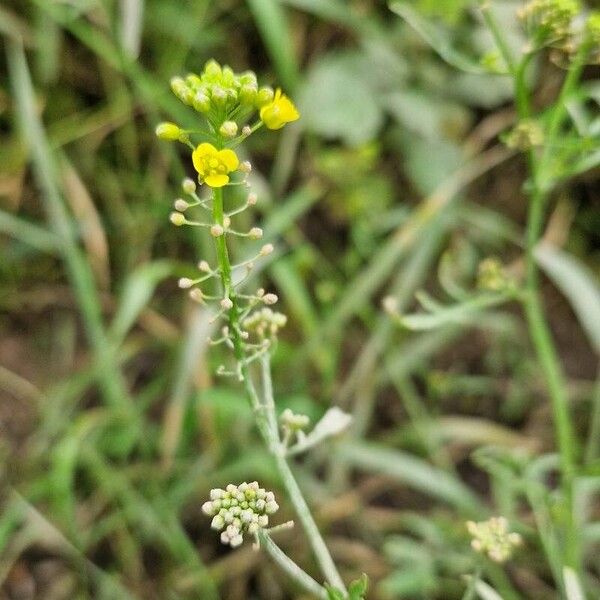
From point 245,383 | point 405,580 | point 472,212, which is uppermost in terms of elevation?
point 245,383

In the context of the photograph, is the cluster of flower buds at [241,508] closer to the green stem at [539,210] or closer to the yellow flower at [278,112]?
the yellow flower at [278,112]

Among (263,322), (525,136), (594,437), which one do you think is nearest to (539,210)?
(525,136)

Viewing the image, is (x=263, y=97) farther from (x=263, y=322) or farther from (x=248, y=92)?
(x=263, y=322)

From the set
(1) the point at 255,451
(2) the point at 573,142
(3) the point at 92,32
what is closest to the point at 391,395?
(1) the point at 255,451

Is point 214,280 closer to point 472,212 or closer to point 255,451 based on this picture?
point 255,451

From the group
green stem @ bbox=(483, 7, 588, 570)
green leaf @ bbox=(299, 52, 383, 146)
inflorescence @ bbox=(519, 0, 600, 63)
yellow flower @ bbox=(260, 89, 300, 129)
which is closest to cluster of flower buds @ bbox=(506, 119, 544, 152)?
green stem @ bbox=(483, 7, 588, 570)

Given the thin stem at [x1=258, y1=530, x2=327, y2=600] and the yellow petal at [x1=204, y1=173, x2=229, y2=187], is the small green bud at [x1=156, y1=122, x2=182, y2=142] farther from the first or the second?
the thin stem at [x1=258, y1=530, x2=327, y2=600]
